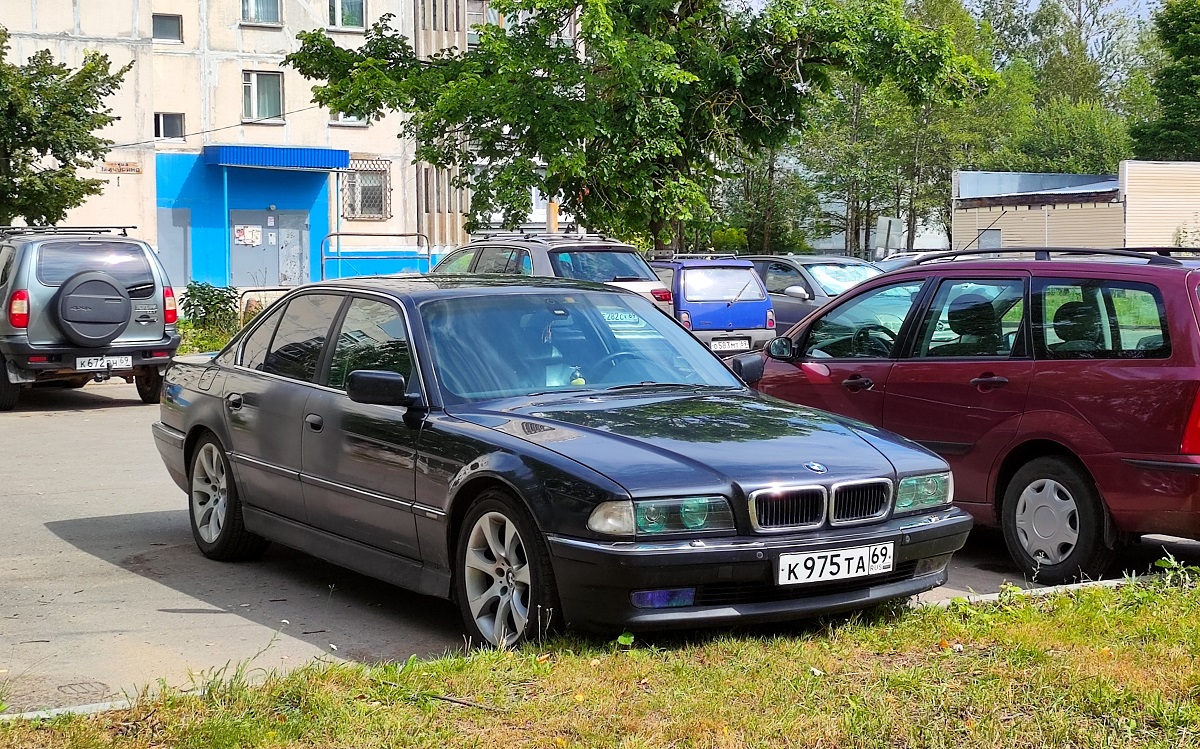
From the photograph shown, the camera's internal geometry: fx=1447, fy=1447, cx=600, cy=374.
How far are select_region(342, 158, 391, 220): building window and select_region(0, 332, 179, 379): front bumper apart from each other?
32.8 metres

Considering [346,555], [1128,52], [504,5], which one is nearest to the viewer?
[346,555]

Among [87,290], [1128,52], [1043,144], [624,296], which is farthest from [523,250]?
[1128,52]

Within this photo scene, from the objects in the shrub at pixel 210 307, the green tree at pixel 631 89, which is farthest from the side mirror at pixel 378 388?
the green tree at pixel 631 89

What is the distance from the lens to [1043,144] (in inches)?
2744

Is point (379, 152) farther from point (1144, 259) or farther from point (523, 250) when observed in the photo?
point (1144, 259)

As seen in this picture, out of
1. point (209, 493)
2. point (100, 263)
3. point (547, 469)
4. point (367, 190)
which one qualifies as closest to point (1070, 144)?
point (367, 190)

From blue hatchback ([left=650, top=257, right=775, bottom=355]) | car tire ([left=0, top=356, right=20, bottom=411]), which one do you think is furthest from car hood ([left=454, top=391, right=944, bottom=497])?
blue hatchback ([left=650, top=257, right=775, bottom=355])

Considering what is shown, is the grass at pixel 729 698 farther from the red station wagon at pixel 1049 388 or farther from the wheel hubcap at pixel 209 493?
the wheel hubcap at pixel 209 493

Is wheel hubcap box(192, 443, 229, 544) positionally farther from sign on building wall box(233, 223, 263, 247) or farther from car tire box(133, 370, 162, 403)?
sign on building wall box(233, 223, 263, 247)

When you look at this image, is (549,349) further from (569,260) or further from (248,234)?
(248,234)

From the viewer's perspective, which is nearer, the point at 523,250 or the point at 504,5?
the point at 523,250

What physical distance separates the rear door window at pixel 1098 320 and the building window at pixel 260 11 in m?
42.0

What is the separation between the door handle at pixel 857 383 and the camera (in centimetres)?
841

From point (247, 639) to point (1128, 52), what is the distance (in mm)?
81789
